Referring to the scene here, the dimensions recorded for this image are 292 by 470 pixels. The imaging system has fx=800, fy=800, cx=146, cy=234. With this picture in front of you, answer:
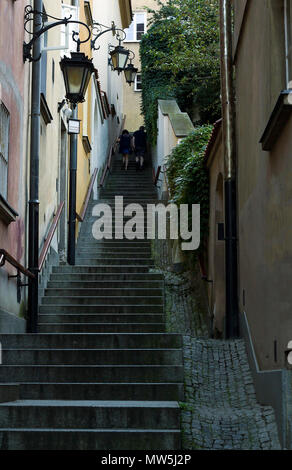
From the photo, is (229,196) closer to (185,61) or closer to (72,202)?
(72,202)

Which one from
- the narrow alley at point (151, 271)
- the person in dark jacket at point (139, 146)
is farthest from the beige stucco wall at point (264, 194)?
the person in dark jacket at point (139, 146)

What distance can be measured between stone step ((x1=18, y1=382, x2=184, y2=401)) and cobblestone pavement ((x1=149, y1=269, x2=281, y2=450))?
0.27 metres

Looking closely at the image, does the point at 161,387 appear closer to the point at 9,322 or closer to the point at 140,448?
the point at 140,448

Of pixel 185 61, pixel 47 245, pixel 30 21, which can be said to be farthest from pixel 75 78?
pixel 185 61

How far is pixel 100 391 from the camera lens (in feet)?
26.3

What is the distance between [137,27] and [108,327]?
3228cm

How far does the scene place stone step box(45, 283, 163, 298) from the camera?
1235 centimetres

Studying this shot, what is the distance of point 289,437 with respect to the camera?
6.51 metres

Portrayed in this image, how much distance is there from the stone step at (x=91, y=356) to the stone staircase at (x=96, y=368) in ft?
0.04

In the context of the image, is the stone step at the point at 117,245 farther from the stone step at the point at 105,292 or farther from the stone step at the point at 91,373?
the stone step at the point at 91,373

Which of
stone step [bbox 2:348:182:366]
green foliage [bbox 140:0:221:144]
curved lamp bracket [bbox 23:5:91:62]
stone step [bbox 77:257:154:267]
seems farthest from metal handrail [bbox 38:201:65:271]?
green foliage [bbox 140:0:221:144]

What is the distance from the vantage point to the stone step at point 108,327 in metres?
10.5
